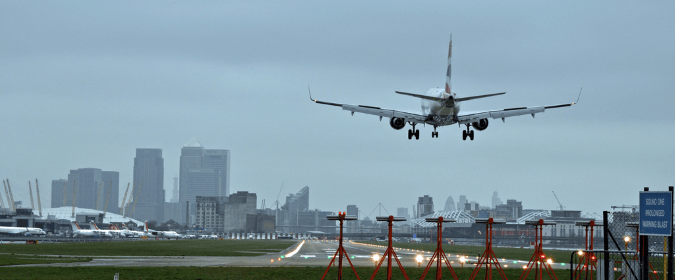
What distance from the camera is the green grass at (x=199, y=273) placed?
214ft

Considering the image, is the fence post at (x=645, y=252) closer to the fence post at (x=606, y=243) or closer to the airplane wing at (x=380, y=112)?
A: the fence post at (x=606, y=243)

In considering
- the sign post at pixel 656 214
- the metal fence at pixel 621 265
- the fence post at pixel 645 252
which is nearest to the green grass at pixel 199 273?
the metal fence at pixel 621 265

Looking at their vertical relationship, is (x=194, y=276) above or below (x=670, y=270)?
below

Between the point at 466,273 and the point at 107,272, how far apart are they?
3811 cm

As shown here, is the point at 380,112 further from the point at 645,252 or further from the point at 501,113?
the point at 645,252

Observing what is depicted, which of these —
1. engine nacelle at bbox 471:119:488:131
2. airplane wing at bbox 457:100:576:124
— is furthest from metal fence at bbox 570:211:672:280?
engine nacelle at bbox 471:119:488:131

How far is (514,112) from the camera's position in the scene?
72688 mm

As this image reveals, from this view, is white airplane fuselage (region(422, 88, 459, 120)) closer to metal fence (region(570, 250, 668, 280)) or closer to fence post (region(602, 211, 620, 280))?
metal fence (region(570, 250, 668, 280))

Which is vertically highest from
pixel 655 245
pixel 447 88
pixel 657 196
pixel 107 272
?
pixel 447 88

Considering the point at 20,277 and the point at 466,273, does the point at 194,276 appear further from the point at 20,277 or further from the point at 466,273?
the point at 466,273

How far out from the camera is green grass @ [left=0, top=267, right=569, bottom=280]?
65.3 m

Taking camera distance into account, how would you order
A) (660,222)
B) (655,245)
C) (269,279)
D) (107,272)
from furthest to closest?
(107,272)
(269,279)
(655,245)
(660,222)

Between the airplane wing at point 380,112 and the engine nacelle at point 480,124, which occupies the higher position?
the airplane wing at point 380,112

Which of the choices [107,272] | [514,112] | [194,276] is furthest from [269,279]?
[514,112]
